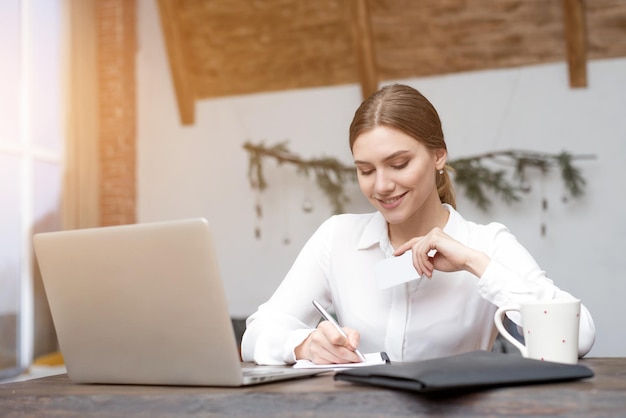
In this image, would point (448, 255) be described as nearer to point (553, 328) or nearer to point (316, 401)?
point (553, 328)

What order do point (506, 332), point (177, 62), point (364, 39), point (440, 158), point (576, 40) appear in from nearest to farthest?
point (506, 332) < point (440, 158) < point (576, 40) < point (364, 39) < point (177, 62)

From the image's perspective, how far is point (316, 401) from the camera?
0.94 meters

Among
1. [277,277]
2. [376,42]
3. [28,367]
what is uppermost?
[376,42]

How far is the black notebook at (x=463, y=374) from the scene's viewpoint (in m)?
0.90

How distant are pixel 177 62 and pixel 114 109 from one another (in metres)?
0.57

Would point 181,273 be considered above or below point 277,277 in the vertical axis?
above

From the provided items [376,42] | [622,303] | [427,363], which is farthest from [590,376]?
[376,42]

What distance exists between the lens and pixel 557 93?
467 cm

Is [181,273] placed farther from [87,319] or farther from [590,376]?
[590,376]

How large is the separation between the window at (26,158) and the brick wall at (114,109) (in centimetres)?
42

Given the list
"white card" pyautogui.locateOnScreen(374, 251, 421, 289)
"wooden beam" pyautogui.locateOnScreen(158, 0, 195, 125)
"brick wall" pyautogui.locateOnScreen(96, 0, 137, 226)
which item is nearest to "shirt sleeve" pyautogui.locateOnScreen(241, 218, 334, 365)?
"white card" pyautogui.locateOnScreen(374, 251, 421, 289)

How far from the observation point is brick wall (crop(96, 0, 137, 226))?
536 centimetres

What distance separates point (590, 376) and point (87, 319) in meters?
0.72

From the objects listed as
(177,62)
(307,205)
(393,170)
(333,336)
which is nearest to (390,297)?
(393,170)
